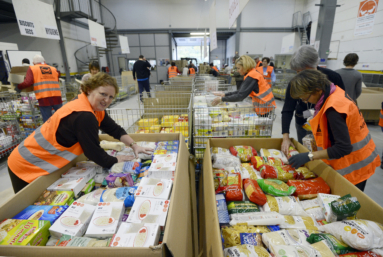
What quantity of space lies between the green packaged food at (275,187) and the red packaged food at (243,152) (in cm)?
40

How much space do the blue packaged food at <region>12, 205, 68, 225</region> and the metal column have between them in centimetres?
644

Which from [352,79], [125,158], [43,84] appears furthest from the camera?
[43,84]

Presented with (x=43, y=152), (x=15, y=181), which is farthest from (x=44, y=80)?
(x=43, y=152)

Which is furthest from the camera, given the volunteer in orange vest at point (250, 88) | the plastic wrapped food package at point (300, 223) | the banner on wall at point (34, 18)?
the banner on wall at point (34, 18)

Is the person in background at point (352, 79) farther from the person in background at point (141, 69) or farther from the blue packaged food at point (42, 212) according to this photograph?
the person in background at point (141, 69)

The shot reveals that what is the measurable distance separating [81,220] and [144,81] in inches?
299

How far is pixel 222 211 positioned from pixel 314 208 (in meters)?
0.59

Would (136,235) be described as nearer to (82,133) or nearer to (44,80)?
(82,133)

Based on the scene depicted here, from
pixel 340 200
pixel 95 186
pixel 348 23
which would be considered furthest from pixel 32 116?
pixel 348 23

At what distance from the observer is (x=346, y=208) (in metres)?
1.04

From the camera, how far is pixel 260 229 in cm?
110

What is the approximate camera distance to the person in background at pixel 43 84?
11.9 feet

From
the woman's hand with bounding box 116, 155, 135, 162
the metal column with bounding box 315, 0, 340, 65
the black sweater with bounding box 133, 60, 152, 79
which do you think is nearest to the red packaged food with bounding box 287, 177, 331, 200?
the woman's hand with bounding box 116, 155, 135, 162

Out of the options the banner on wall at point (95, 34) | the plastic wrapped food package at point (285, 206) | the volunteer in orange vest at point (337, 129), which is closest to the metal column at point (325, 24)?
the volunteer in orange vest at point (337, 129)
